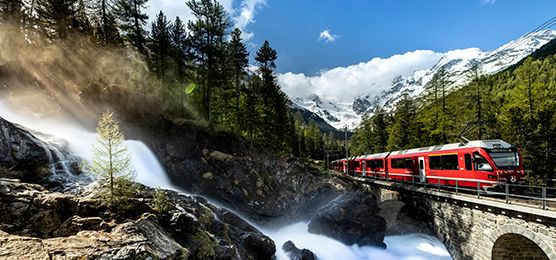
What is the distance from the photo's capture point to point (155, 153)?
25922 millimetres

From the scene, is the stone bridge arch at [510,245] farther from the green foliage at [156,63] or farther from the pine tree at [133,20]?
the pine tree at [133,20]

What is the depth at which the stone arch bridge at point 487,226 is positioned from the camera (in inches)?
547

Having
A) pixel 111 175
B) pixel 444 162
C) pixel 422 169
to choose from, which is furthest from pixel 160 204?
pixel 422 169

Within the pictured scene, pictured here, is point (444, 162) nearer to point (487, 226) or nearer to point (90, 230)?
point (487, 226)

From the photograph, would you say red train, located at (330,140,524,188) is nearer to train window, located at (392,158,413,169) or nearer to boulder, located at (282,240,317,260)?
train window, located at (392,158,413,169)

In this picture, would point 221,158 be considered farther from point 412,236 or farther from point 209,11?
point 412,236

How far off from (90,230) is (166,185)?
13.6 m

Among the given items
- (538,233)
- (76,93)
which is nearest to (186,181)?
(76,93)

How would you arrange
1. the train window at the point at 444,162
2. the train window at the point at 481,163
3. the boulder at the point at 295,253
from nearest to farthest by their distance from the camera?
the boulder at the point at 295,253 < the train window at the point at 481,163 < the train window at the point at 444,162

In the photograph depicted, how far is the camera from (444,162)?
76.9ft

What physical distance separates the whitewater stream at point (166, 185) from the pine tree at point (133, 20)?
42.4 ft

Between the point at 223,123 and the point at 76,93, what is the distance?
53.4 feet

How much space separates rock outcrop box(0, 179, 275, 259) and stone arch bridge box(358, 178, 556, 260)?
1392 cm

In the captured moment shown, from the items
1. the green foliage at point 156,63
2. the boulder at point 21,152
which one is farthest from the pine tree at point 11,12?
the boulder at point 21,152
